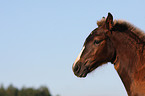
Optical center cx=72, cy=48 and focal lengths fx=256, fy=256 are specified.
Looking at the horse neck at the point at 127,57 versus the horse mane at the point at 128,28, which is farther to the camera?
the horse mane at the point at 128,28

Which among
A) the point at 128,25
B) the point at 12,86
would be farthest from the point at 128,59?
the point at 12,86

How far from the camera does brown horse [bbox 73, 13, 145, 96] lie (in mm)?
6367

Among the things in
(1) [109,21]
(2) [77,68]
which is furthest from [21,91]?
(1) [109,21]

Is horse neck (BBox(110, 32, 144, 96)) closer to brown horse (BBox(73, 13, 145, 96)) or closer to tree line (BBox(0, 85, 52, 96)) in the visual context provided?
brown horse (BBox(73, 13, 145, 96))

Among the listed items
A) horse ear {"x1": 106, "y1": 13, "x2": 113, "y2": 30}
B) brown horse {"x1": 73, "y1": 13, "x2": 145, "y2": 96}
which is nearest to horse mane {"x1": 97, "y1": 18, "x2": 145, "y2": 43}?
brown horse {"x1": 73, "y1": 13, "x2": 145, "y2": 96}

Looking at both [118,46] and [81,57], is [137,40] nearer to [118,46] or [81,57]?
[118,46]

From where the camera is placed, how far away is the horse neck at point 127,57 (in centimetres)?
640

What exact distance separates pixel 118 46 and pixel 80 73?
126cm

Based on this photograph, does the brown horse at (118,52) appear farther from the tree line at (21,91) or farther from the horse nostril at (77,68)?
the tree line at (21,91)

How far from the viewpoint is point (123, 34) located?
22.1 feet

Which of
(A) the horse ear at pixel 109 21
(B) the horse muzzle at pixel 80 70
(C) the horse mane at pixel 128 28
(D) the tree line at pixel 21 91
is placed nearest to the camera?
(C) the horse mane at pixel 128 28

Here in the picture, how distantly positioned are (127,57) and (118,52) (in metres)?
0.27

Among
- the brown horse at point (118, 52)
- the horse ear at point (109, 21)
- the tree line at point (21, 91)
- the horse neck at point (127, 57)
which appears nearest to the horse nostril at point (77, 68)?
the brown horse at point (118, 52)

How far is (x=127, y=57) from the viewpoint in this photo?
21.5ft
